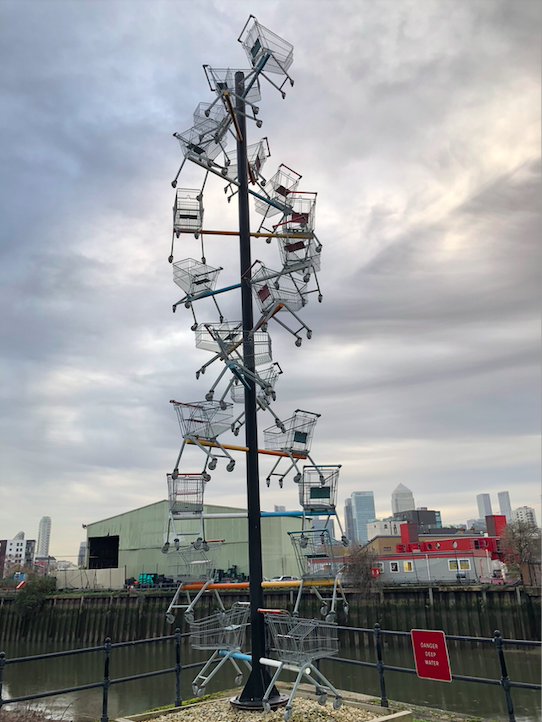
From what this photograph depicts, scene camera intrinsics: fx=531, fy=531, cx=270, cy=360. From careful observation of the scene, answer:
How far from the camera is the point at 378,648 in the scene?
7.25 m

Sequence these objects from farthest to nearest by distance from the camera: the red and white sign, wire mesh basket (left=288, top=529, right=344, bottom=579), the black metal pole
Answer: the black metal pole < wire mesh basket (left=288, top=529, right=344, bottom=579) < the red and white sign

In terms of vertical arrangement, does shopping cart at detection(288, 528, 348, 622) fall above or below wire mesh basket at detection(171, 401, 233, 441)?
below

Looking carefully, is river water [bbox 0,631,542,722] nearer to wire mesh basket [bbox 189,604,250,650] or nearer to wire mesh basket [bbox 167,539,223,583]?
wire mesh basket [bbox 189,604,250,650]

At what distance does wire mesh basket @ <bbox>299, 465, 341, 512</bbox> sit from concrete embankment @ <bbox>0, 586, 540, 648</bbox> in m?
25.5

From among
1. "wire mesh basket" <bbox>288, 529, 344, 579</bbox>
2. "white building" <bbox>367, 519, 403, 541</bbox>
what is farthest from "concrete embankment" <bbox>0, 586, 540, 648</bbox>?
"white building" <bbox>367, 519, 403, 541</bbox>

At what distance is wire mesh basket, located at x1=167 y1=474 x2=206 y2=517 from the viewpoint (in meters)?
7.29

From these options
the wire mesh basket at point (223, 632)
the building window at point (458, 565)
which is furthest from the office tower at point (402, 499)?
the wire mesh basket at point (223, 632)

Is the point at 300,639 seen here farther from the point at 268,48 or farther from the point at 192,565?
the point at 268,48

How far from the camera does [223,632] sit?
737cm

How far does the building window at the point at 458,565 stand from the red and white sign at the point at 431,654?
3820 centimetres

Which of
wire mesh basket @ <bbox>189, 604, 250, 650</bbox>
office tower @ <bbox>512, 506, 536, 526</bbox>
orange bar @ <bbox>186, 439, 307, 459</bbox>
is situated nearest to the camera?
office tower @ <bbox>512, 506, 536, 526</bbox>

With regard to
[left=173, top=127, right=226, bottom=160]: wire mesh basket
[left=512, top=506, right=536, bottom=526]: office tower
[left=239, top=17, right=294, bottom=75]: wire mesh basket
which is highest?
[left=239, top=17, right=294, bottom=75]: wire mesh basket

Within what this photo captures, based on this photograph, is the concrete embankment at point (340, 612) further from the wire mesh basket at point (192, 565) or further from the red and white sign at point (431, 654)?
the red and white sign at point (431, 654)

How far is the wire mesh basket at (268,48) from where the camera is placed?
8.55 m
